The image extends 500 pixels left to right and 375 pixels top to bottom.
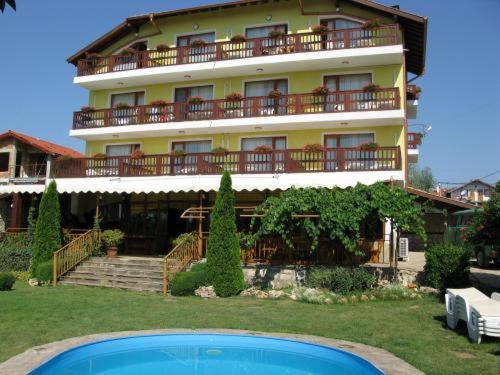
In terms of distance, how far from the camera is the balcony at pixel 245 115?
A: 23016 mm

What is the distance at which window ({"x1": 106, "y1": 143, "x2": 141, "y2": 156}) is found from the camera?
2816 cm

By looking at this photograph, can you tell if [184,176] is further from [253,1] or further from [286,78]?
[253,1]

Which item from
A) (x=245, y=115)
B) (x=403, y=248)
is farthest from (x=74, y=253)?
(x=403, y=248)

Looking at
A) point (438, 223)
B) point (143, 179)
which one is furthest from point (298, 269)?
point (438, 223)

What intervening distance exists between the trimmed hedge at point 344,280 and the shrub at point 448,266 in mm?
1949

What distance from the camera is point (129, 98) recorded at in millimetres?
29078

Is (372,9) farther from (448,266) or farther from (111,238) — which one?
(111,238)

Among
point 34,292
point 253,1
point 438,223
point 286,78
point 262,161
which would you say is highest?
point 253,1

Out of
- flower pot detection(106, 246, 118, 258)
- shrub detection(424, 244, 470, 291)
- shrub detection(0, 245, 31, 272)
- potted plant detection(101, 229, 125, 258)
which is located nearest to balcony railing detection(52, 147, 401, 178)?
potted plant detection(101, 229, 125, 258)

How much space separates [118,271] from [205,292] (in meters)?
4.81

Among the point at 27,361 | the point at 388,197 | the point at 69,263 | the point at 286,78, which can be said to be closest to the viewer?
the point at 27,361

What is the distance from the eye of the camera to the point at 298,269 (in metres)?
18.0

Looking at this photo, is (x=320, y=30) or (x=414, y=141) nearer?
(x=320, y=30)

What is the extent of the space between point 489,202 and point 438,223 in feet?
68.4
